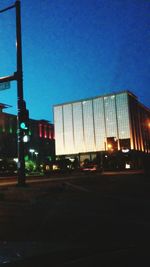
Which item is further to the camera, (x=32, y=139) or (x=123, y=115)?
(x=32, y=139)

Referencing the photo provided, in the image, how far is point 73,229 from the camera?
8.93 metres

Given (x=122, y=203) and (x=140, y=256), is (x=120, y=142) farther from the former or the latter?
(x=140, y=256)

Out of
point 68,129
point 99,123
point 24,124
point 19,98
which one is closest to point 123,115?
point 99,123

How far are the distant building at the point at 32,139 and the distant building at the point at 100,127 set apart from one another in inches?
274

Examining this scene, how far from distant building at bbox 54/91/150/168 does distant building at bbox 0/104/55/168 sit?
6.96 metres

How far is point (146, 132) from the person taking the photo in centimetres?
11781

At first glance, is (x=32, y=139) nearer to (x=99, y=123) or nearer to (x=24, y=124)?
(x=99, y=123)

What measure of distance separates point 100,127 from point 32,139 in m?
21.1

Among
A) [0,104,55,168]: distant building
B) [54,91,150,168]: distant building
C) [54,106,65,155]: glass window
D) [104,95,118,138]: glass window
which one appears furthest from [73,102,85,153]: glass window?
[0,104,55,168]: distant building

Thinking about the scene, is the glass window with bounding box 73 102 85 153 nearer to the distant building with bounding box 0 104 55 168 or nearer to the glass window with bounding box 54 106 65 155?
the glass window with bounding box 54 106 65 155

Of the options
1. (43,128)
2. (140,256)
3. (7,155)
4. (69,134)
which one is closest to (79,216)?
(140,256)

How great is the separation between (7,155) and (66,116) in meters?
24.4

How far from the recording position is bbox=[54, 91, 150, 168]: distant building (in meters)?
97.2

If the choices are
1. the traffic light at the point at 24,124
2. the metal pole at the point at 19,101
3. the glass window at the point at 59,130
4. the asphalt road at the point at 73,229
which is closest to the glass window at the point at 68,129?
the glass window at the point at 59,130
